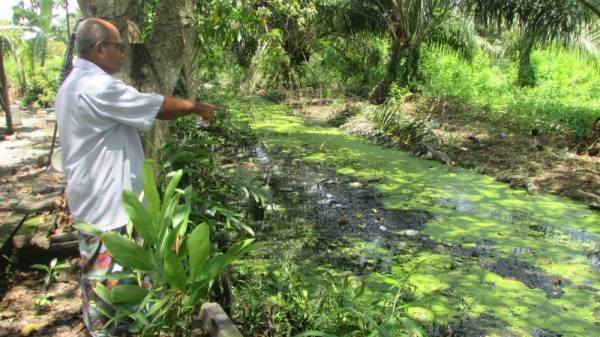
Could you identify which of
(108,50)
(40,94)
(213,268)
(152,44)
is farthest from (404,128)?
(40,94)

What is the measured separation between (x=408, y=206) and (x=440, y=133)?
385cm

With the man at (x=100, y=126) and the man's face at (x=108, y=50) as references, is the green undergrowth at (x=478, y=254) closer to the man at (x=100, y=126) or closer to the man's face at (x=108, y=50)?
the man at (x=100, y=126)

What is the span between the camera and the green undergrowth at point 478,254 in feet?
10.9

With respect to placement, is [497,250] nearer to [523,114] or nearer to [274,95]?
[523,114]

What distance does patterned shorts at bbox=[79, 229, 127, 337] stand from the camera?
6.80 ft

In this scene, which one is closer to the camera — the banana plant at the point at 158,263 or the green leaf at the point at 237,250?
the banana plant at the point at 158,263

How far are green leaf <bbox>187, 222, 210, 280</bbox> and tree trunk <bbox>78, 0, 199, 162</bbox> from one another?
4.10 ft

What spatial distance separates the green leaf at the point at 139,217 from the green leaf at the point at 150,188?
1.5 inches

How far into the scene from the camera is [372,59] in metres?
15.0

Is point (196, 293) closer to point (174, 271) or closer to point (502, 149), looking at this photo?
point (174, 271)

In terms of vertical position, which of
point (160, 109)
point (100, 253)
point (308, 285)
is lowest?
point (308, 285)

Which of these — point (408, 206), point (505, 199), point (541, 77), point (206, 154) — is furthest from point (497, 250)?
point (541, 77)

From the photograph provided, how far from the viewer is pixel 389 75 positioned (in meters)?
12.2

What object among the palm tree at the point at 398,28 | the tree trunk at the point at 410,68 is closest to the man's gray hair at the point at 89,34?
the palm tree at the point at 398,28
